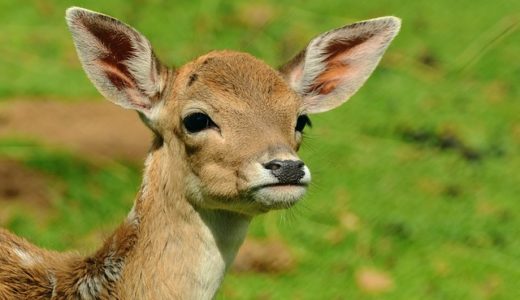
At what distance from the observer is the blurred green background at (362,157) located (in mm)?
8883

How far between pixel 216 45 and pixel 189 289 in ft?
19.2

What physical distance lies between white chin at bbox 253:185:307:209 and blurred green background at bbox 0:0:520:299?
1686 mm

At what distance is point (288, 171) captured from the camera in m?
5.71

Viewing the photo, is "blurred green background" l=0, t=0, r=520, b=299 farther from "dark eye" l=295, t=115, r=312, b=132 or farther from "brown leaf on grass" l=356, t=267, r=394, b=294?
"dark eye" l=295, t=115, r=312, b=132

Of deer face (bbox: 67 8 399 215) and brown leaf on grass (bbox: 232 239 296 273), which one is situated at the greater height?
deer face (bbox: 67 8 399 215)

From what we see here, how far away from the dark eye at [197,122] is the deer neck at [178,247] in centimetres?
20

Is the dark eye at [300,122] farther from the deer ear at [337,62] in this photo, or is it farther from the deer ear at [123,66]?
the deer ear at [123,66]

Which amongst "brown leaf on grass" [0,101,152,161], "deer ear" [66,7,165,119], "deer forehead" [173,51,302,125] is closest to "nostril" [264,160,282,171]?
"deer forehead" [173,51,302,125]

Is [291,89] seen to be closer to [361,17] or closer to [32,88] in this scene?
[32,88]

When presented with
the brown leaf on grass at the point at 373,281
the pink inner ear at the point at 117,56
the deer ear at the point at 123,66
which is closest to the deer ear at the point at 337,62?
the deer ear at the point at 123,66

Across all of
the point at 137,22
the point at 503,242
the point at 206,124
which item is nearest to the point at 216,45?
the point at 137,22

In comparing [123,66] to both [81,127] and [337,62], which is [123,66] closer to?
[337,62]

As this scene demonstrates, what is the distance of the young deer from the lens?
5.95 meters

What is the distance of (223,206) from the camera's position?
19.7 feet
